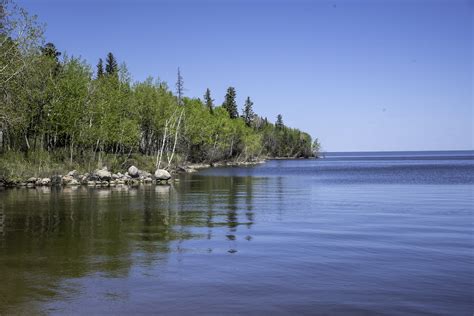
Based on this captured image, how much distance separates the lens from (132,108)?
231 ft

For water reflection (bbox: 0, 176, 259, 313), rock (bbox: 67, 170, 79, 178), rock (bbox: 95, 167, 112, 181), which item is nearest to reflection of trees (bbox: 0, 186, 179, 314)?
water reflection (bbox: 0, 176, 259, 313)

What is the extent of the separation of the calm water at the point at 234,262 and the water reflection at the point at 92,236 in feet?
0.16

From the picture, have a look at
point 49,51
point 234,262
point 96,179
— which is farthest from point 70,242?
point 49,51

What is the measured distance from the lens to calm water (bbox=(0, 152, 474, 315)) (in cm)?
1007

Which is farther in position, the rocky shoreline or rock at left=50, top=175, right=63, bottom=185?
rock at left=50, top=175, right=63, bottom=185

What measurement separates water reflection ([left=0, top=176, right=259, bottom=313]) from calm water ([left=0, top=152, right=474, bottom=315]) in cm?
5

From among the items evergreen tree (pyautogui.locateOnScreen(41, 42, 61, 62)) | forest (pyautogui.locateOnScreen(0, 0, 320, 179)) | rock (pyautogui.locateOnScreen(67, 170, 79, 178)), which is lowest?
rock (pyautogui.locateOnScreen(67, 170, 79, 178))

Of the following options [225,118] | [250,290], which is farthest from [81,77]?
[225,118]

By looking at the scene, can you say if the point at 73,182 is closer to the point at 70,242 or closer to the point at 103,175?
the point at 103,175

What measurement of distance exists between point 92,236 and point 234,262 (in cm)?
663

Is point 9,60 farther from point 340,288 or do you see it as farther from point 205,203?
point 340,288

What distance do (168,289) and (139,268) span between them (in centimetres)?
218

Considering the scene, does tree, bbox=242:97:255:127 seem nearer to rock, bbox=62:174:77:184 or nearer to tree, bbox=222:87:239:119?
tree, bbox=222:87:239:119

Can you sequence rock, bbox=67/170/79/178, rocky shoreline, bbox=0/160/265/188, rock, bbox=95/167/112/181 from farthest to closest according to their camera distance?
rock, bbox=95/167/112/181 < rock, bbox=67/170/79/178 < rocky shoreline, bbox=0/160/265/188
